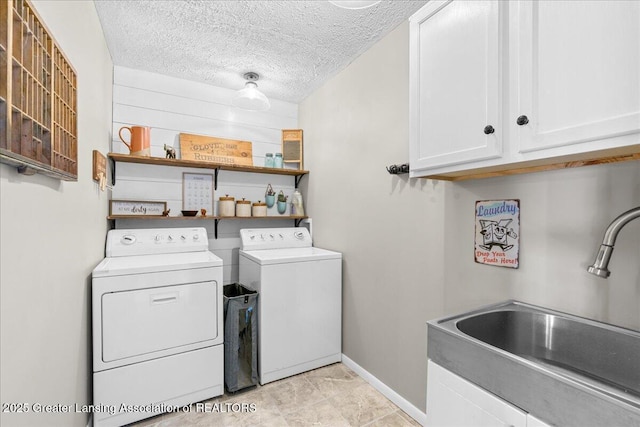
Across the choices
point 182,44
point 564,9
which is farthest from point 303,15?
point 564,9

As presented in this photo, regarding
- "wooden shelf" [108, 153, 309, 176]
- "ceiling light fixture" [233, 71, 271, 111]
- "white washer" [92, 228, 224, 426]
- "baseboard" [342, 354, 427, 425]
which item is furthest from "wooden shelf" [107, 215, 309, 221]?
"baseboard" [342, 354, 427, 425]

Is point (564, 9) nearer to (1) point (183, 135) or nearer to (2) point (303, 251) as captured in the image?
(2) point (303, 251)

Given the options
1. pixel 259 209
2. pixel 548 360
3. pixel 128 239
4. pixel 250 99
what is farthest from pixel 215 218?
pixel 548 360

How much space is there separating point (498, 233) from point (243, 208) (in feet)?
6.96

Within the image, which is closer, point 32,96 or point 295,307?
point 32,96

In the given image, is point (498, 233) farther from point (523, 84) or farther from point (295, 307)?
point (295, 307)

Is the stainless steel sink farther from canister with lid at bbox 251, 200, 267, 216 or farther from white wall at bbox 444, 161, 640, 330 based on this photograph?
canister with lid at bbox 251, 200, 267, 216

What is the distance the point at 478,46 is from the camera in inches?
45.7

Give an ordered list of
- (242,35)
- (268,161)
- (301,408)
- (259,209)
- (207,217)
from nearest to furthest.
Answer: (301,408), (242,35), (207,217), (259,209), (268,161)

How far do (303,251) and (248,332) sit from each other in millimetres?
809

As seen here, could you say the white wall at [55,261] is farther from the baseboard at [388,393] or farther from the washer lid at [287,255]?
the baseboard at [388,393]

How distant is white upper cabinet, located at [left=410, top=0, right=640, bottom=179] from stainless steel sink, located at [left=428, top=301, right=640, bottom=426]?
2.04ft

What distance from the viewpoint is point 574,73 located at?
0.90 m

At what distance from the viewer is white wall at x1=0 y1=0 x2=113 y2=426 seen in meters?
0.87
